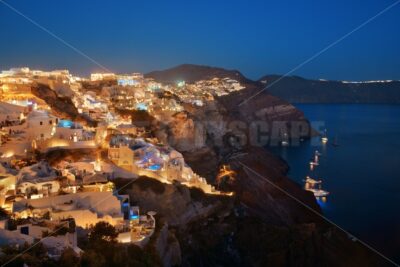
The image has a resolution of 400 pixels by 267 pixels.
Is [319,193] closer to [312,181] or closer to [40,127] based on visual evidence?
[312,181]

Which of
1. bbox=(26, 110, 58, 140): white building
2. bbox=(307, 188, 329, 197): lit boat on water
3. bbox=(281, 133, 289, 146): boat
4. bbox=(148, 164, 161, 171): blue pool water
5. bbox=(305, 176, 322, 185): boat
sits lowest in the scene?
bbox=(307, 188, 329, 197): lit boat on water

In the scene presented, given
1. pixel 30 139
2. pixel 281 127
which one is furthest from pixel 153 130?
pixel 281 127

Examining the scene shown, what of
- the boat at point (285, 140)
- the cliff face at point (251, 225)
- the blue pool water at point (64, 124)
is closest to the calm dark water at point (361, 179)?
the boat at point (285, 140)

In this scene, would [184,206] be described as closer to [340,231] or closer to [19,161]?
[19,161]

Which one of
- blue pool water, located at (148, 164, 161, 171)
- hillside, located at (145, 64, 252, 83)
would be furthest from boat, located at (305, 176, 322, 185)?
hillside, located at (145, 64, 252, 83)

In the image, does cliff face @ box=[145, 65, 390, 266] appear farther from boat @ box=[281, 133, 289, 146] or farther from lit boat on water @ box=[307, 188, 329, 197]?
boat @ box=[281, 133, 289, 146]

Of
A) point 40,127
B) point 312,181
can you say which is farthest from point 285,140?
point 40,127
